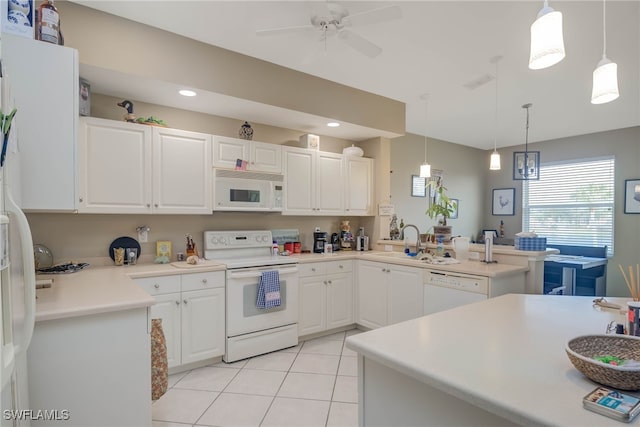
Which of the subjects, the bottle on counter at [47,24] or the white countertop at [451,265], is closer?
the bottle on counter at [47,24]

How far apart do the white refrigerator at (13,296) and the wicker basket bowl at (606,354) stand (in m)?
1.54

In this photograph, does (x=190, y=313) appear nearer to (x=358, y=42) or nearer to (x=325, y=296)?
(x=325, y=296)

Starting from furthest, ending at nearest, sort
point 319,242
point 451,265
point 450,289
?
point 319,242, point 451,265, point 450,289

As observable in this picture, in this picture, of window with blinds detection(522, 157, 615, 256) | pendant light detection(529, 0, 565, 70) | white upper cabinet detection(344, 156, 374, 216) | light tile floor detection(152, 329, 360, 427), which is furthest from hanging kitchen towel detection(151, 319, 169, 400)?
window with blinds detection(522, 157, 615, 256)

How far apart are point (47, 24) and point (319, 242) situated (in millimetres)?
3049

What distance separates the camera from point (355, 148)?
4211mm

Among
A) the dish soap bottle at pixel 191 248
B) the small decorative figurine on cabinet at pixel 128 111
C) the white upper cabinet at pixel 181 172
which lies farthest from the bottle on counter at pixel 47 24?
the dish soap bottle at pixel 191 248

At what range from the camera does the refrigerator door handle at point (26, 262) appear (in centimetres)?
110

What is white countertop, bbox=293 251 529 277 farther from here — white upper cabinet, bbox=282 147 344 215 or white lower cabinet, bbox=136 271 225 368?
white lower cabinet, bbox=136 271 225 368

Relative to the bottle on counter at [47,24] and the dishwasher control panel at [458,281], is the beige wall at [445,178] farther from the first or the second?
the bottle on counter at [47,24]

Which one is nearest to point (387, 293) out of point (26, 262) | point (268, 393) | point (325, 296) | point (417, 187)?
point (325, 296)

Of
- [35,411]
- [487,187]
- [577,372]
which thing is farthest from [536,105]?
[35,411]

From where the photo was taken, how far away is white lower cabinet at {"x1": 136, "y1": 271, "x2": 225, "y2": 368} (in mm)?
2596

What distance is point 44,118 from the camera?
169 cm
